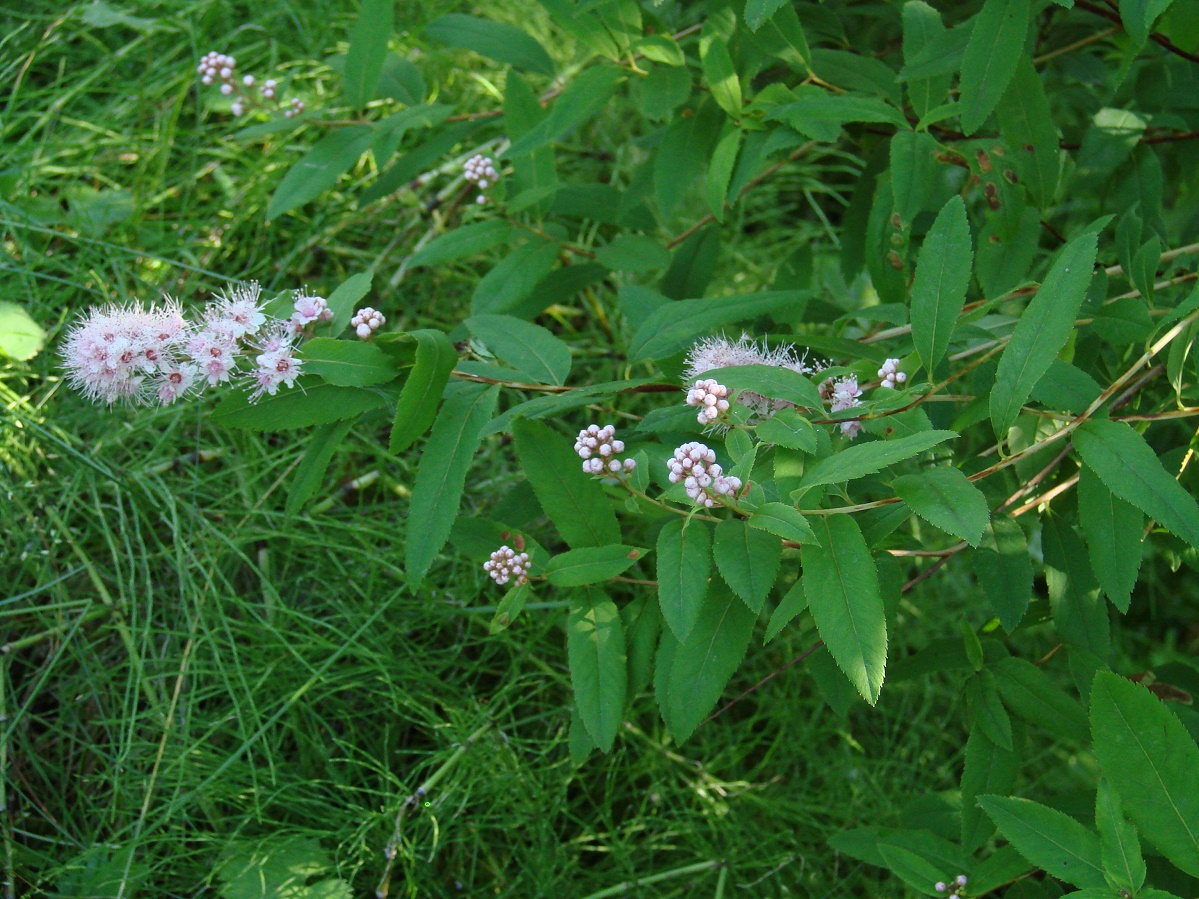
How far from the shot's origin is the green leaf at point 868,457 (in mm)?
855

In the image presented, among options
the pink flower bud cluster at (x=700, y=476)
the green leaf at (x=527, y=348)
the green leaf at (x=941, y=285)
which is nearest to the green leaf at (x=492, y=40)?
the green leaf at (x=527, y=348)

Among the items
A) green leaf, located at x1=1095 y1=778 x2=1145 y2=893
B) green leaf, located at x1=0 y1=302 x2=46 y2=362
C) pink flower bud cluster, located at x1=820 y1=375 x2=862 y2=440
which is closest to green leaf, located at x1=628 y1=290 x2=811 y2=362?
pink flower bud cluster, located at x1=820 y1=375 x2=862 y2=440

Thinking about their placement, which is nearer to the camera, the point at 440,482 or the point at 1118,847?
the point at 1118,847

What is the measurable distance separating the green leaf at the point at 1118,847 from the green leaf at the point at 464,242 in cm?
102

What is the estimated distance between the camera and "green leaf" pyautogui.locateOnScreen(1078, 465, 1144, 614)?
1.07 metres

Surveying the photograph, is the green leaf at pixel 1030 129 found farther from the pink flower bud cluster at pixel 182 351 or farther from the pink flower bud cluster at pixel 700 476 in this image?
the pink flower bud cluster at pixel 182 351

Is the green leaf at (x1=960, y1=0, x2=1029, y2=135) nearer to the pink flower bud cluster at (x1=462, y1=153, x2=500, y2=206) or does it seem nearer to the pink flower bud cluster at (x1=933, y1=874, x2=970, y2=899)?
the pink flower bud cluster at (x1=462, y1=153, x2=500, y2=206)

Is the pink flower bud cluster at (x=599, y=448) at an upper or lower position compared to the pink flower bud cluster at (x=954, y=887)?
upper

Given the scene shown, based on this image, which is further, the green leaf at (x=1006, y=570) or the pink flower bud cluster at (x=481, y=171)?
the pink flower bud cluster at (x=481, y=171)

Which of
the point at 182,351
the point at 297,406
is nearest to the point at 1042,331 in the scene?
the point at 297,406

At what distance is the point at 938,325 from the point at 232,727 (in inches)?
48.3

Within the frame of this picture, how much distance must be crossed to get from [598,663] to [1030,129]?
0.86 m

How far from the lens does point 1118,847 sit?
0.91m

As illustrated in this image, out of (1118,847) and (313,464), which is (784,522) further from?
(313,464)
